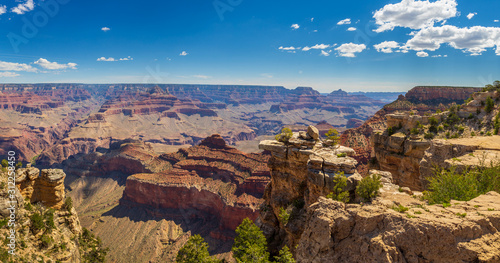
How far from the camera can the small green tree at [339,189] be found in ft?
49.7

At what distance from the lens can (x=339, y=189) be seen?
16047 mm

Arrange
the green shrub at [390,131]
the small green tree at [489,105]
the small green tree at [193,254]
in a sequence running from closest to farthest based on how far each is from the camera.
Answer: the small green tree at [193,254] → the small green tree at [489,105] → the green shrub at [390,131]

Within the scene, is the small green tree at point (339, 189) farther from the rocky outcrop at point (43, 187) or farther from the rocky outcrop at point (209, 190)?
the rocky outcrop at point (209, 190)

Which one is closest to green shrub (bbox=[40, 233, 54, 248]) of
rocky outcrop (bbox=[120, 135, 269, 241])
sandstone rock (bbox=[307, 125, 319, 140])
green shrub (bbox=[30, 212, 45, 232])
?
green shrub (bbox=[30, 212, 45, 232])

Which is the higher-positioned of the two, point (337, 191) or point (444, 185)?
point (444, 185)

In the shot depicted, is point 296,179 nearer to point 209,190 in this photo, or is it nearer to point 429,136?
point 429,136

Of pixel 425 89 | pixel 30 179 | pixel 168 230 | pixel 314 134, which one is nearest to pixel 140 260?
pixel 168 230

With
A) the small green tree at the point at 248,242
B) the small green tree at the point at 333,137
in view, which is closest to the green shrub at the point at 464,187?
the small green tree at the point at 333,137

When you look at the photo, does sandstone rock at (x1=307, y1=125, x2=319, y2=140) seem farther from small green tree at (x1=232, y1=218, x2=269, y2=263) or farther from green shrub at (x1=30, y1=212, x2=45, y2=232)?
green shrub at (x1=30, y1=212, x2=45, y2=232)

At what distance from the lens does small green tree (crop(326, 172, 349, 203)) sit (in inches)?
597

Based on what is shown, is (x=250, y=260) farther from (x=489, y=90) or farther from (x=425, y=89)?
(x=425, y=89)

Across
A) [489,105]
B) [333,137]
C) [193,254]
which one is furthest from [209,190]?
[489,105]

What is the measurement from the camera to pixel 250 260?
58.2ft

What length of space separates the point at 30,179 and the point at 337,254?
35483mm
